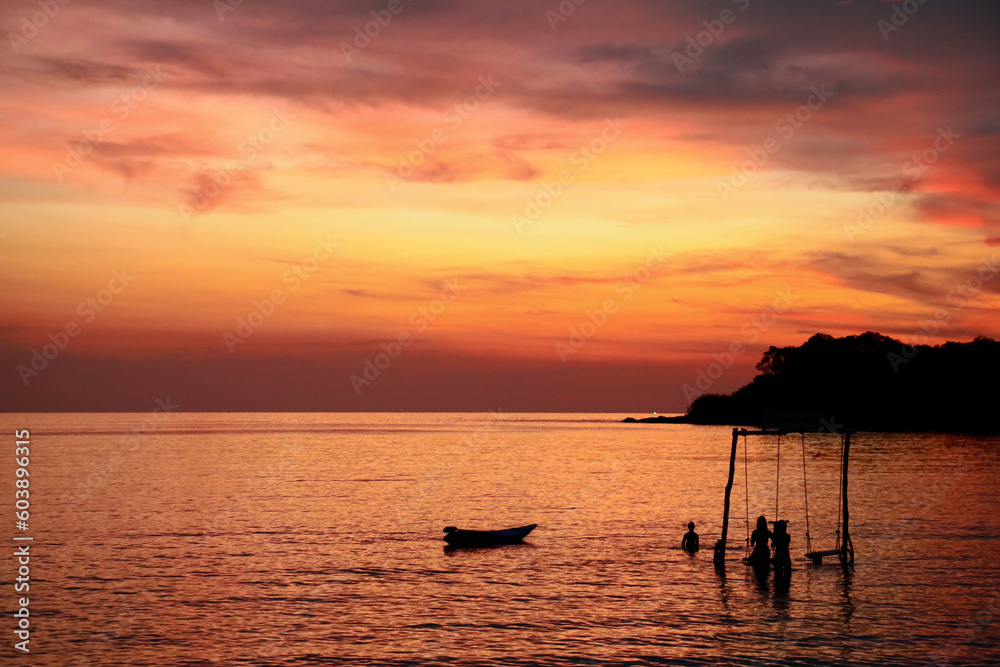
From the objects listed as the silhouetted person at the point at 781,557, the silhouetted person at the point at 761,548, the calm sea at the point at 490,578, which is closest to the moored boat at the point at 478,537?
the calm sea at the point at 490,578

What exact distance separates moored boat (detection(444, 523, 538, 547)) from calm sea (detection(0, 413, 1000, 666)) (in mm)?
786

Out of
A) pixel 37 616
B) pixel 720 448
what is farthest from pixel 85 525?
pixel 720 448

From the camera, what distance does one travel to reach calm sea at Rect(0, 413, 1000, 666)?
28062 mm

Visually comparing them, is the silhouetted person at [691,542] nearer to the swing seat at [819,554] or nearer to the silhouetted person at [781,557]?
the swing seat at [819,554]

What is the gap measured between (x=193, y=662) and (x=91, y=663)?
3.09 m

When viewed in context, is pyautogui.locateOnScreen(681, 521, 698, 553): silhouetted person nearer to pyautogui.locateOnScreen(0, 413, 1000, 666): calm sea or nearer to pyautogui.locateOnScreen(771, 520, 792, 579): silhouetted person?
pyautogui.locateOnScreen(0, 413, 1000, 666): calm sea

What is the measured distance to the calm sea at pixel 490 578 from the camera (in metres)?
28.1

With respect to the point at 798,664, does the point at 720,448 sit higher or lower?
higher

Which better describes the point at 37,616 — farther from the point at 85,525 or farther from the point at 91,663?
the point at 85,525

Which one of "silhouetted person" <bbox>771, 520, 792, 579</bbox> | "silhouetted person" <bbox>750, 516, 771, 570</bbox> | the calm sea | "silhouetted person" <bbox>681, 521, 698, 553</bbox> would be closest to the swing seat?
the calm sea

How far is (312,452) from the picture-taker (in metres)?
155

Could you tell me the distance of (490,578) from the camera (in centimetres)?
4044

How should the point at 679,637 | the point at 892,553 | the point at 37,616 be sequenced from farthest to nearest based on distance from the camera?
the point at 892,553 < the point at 37,616 < the point at 679,637

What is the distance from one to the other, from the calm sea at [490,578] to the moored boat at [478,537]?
2.58 ft
